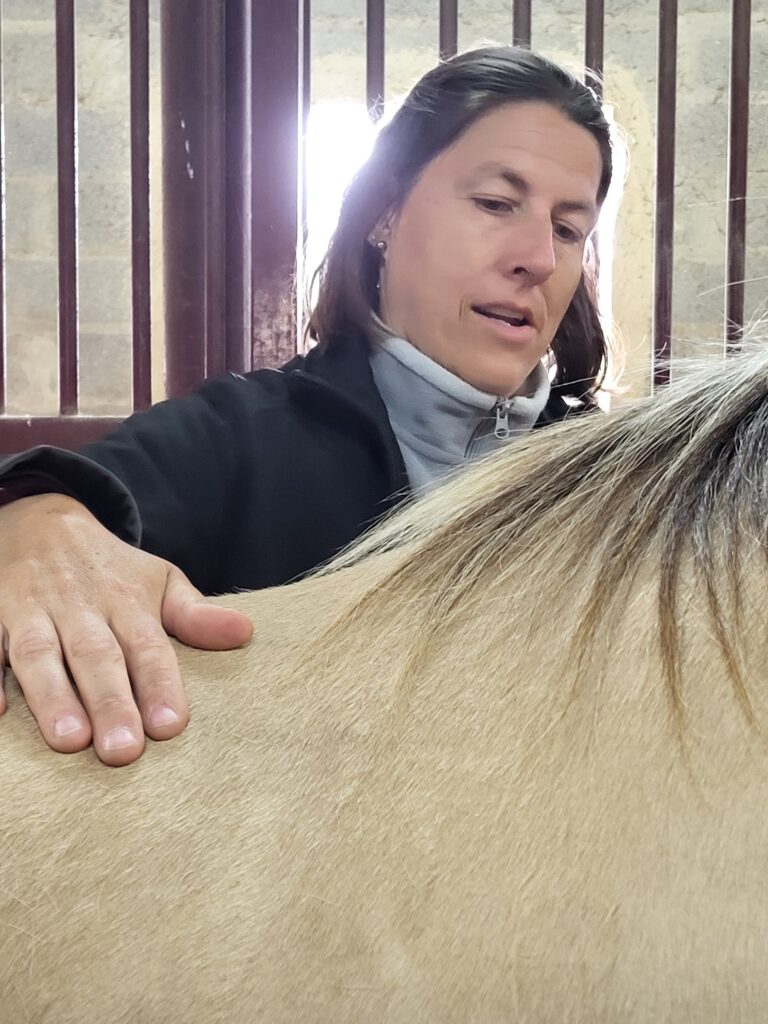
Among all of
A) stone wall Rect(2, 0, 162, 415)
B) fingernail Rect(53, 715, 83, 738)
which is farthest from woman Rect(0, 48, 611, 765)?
stone wall Rect(2, 0, 162, 415)

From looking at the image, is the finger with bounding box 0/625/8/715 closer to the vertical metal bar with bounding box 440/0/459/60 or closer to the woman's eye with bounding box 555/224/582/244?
the woman's eye with bounding box 555/224/582/244

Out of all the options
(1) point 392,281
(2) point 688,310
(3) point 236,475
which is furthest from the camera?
(2) point 688,310

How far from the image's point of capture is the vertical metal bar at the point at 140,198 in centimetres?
98

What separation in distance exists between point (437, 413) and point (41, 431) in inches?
18.3

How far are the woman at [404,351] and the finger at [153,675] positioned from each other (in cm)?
29

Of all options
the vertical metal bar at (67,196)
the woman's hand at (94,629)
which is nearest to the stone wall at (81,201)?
the vertical metal bar at (67,196)

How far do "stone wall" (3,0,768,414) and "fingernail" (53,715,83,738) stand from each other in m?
1.88

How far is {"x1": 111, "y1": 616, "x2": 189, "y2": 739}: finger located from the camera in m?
0.30

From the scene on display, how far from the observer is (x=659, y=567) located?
306 millimetres

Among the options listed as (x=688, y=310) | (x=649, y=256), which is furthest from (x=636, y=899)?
(x=649, y=256)

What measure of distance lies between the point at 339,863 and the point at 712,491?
0.57ft

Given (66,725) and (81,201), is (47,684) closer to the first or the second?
(66,725)

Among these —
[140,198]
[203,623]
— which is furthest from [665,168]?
[203,623]

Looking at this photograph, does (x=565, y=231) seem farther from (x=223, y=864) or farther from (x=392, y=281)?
(x=223, y=864)
